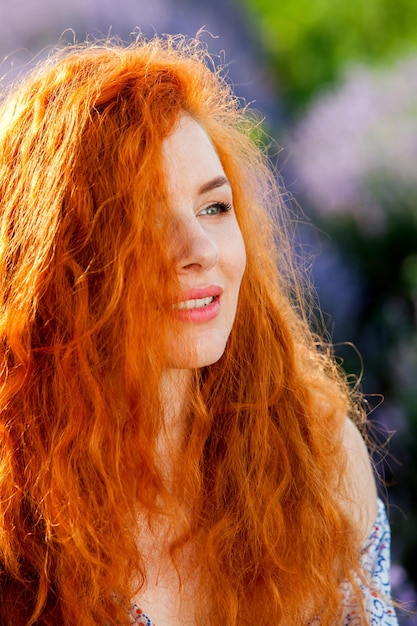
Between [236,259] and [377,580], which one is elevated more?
[236,259]

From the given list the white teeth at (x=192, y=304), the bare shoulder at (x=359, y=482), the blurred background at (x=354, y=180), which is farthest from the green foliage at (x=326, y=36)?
the white teeth at (x=192, y=304)

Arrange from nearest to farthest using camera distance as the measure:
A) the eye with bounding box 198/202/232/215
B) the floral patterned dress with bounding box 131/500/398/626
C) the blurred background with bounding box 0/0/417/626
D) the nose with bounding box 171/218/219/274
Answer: the nose with bounding box 171/218/219/274 < the eye with bounding box 198/202/232/215 < the floral patterned dress with bounding box 131/500/398/626 < the blurred background with bounding box 0/0/417/626

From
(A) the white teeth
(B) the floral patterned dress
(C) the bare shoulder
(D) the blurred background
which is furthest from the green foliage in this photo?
(A) the white teeth

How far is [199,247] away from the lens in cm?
141

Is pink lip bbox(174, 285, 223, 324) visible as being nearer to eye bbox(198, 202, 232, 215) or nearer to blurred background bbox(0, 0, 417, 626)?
eye bbox(198, 202, 232, 215)

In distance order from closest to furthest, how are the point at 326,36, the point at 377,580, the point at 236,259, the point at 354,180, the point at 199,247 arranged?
the point at 199,247 → the point at 236,259 → the point at 377,580 → the point at 354,180 → the point at 326,36

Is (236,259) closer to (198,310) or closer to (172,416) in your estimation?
(198,310)

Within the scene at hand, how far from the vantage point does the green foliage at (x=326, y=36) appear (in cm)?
411

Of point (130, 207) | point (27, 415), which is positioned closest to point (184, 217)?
point (130, 207)

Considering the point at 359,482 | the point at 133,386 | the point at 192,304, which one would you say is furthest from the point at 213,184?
the point at 359,482

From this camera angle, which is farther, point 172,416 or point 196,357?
point 172,416

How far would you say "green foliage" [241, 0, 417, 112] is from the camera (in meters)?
4.11

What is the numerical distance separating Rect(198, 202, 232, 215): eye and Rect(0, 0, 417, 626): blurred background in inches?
36.2

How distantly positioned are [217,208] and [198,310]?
187mm
